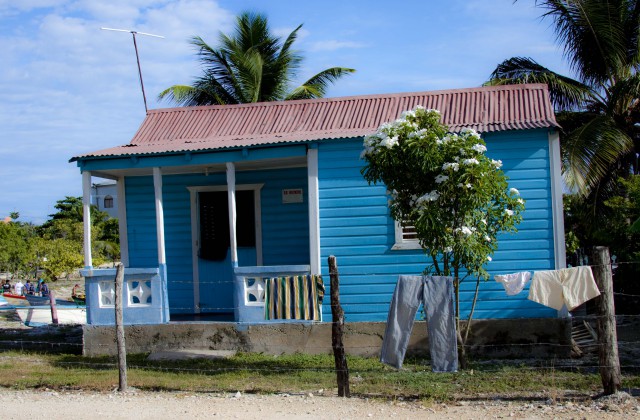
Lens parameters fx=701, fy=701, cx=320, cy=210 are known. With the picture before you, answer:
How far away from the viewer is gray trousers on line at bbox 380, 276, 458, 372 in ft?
26.5

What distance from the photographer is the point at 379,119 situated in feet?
40.6

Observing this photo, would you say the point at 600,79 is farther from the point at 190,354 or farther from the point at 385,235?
the point at 190,354

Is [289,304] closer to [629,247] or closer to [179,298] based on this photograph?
[179,298]

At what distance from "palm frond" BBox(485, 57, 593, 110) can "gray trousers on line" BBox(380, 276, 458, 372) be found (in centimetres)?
972

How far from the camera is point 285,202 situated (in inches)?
501

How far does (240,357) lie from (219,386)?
6.87ft

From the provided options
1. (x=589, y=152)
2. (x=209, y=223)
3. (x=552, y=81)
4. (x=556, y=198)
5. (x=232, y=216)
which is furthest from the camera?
(x=552, y=81)

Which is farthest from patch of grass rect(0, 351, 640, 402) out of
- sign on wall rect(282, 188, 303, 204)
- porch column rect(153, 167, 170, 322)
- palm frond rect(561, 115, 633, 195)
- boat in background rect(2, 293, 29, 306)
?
boat in background rect(2, 293, 29, 306)

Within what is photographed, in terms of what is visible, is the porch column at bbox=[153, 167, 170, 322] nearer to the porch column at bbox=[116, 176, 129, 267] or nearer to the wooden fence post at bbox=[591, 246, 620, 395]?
the porch column at bbox=[116, 176, 129, 267]

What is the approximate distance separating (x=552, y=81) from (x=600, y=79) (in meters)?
1.23

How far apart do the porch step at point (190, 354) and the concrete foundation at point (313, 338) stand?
0.47 feet

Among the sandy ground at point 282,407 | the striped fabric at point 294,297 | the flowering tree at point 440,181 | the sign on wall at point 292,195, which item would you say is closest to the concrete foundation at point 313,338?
the striped fabric at point 294,297

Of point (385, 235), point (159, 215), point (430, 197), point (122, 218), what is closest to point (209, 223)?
point (159, 215)

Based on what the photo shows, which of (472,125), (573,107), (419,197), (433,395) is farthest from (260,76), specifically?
(433,395)
